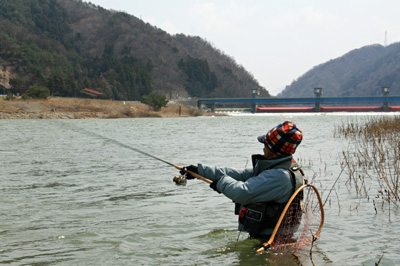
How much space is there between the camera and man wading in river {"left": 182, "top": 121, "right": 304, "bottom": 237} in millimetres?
6082

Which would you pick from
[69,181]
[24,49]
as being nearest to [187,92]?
[24,49]

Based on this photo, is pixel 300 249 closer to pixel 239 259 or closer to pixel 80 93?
pixel 239 259

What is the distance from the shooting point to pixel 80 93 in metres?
130

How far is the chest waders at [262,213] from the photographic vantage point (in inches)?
249

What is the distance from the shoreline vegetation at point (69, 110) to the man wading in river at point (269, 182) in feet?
272

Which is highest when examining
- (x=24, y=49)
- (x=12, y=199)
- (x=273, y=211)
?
(x=24, y=49)

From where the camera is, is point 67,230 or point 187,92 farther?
point 187,92

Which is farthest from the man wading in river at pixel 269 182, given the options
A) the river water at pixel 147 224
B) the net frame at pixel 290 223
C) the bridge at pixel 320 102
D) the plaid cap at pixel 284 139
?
the bridge at pixel 320 102

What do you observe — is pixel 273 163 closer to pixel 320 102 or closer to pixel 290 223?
pixel 290 223

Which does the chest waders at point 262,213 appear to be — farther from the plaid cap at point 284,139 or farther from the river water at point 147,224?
the river water at point 147,224

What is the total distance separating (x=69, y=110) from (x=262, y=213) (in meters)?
93.0

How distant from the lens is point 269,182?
608 centimetres

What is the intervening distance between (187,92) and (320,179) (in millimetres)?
181555

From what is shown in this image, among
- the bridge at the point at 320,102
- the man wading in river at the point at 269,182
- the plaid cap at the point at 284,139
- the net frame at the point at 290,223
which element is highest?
the bridge at the point at 320,102
